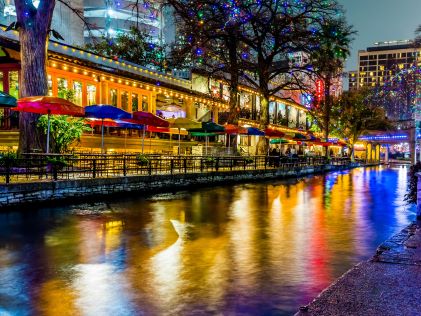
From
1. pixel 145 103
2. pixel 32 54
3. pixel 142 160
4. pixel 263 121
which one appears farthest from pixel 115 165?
pixel 263 121

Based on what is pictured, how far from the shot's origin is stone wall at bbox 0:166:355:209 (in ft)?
42.5

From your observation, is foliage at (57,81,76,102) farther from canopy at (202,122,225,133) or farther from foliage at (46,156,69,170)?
canopy at (202,122,225,133)

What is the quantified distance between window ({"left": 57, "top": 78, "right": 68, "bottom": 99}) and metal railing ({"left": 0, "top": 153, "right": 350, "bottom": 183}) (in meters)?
3.24

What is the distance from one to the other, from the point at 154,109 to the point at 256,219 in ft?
63.9

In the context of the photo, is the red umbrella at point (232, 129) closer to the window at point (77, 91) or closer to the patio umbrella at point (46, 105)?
the window at point (77, 91)

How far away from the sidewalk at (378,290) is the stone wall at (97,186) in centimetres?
978

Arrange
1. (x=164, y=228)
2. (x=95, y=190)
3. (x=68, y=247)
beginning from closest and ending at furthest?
(x=68, y=247)
(x=164, y=228)
(x=95, y=190)

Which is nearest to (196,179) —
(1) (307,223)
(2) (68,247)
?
(1) (307,223)

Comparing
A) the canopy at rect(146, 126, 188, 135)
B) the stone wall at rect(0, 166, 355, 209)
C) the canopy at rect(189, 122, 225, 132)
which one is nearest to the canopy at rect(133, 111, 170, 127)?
the stone wall at rect(0, 166, 355, 209)

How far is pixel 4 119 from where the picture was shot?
72.0ft

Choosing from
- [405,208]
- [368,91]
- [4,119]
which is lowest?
[405,208]

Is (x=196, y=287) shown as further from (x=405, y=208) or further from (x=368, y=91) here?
(x=368, y=91)

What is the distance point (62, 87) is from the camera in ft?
75.1

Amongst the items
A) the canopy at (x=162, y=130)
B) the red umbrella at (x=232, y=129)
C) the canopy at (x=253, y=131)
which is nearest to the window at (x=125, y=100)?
the canopy at (x=162, y=130)
